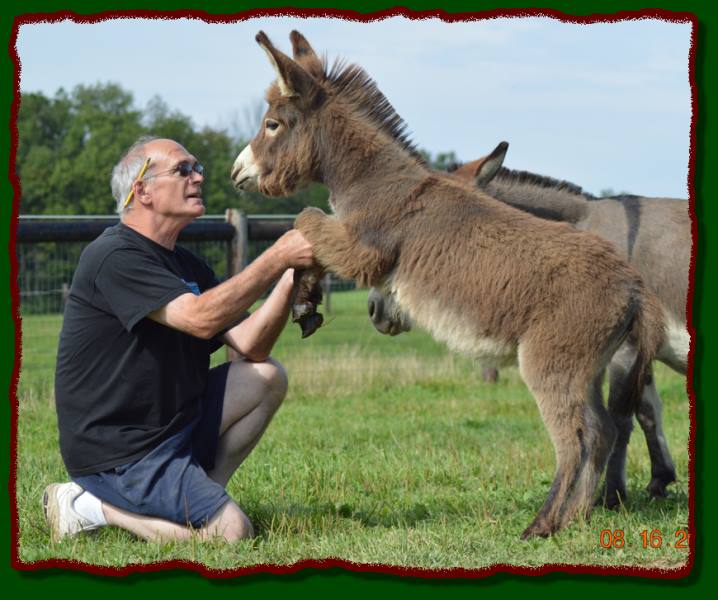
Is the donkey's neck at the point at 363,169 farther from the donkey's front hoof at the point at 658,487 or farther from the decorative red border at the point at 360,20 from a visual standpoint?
the donkey's front hoof at the point at 658,487

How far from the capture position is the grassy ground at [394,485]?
4.58 meters

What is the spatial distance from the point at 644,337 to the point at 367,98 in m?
1.98

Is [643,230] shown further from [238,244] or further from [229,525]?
[238,244]

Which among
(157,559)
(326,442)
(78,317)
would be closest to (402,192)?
(78,317)

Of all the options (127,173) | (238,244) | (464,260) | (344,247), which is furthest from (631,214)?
(238,244)

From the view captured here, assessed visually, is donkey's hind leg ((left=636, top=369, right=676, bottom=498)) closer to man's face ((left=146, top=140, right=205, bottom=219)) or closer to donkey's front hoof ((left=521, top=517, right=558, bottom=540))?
donkey's front hoof ((left=521, top=517, right=558, bottom=540))

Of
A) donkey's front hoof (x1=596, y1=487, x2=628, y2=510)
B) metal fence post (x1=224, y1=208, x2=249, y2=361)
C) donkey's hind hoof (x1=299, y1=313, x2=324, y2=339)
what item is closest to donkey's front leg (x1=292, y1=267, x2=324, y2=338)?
donkey's hind hoof (x1=299, y1=313, x2=324, y2=339)

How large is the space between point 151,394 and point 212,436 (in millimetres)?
530

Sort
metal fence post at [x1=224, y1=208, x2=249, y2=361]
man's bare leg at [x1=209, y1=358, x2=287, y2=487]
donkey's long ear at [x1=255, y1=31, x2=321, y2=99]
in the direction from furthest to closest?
metal fence post at [x1=224, y1=208, x2=249, y2=361] < man's bare leg at [x1=209, y1=358, x2=287, y2=487] < donkey's long ear at [x1=255, y1=31, x2=321, y2=99]

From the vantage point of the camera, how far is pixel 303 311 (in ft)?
16.5

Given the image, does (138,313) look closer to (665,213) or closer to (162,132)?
(665,213)

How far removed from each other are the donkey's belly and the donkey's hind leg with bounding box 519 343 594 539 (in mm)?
160

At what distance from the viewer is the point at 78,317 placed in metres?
4.95

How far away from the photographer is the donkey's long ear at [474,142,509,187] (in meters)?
6.36
